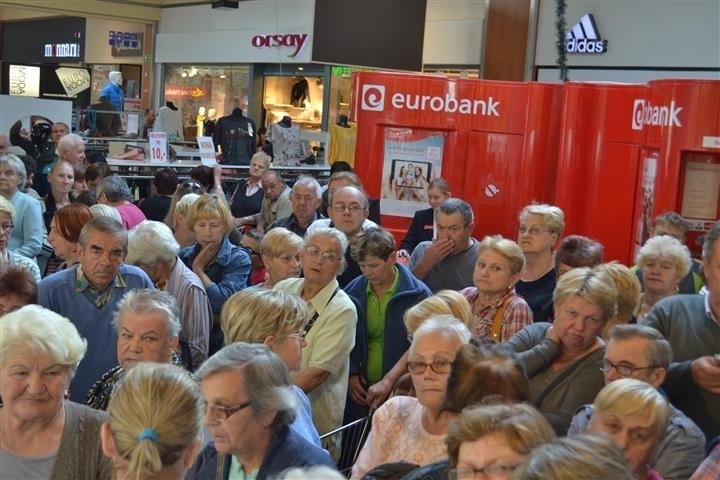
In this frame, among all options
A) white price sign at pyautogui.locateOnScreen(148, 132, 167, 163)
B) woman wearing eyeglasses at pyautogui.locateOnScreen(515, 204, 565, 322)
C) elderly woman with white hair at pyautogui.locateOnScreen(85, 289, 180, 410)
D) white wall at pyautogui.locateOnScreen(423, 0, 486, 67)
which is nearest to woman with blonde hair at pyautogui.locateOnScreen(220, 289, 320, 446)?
elderly woman with white hair at pyautogui.locateOnScreen(85, 289, 180, 410)

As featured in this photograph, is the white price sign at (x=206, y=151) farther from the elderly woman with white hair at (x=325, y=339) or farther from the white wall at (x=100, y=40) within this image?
the white wall at (x=100, y=40)

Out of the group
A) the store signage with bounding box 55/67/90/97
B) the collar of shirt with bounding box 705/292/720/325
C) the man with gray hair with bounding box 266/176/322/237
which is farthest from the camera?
the store signage with bounding box 55/67/90/97

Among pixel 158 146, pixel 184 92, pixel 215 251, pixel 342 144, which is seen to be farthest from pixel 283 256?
pixel 184 92

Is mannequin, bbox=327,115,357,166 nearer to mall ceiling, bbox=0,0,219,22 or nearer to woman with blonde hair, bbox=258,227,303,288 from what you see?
woman with blonde hair, bbox=258,227,303,288

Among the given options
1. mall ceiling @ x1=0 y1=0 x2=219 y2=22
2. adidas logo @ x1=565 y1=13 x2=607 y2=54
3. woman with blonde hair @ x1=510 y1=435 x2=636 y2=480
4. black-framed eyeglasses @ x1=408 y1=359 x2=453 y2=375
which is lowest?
black-framed eyeglasses @ x1=408 y1=359 x2=453 y2=375

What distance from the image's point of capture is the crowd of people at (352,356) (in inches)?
104

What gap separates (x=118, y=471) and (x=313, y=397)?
2127 millimetres

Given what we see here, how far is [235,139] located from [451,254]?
9417 mm

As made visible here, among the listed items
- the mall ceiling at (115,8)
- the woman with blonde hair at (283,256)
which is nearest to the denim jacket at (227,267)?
the woman with blonde hair at (283,256)

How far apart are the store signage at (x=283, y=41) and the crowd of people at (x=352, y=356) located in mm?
12726

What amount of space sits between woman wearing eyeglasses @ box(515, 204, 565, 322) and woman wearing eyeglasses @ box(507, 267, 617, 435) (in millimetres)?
1425

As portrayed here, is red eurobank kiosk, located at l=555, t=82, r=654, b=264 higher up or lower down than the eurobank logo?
lower down

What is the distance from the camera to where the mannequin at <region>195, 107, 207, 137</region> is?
23056 mm

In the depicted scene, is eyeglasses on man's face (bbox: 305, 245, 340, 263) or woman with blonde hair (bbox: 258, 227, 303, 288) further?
woman with blonde hair (bbox: 258, 227, 303, 288)
